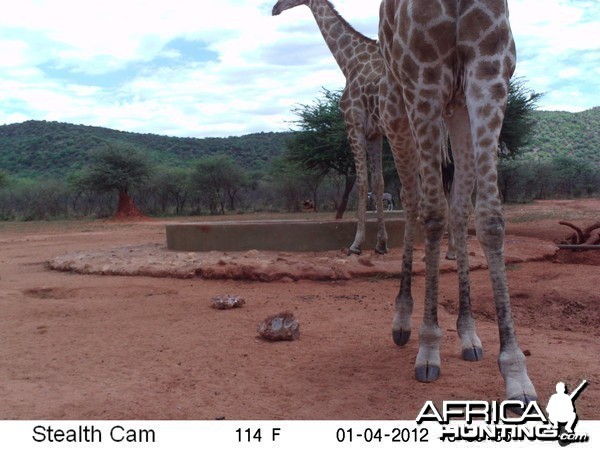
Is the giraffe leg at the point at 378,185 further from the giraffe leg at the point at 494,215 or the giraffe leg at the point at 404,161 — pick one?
the giraffe leg at the point at 494,215

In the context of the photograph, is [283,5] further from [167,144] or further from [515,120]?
[167,144]

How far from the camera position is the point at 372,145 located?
8.16 m

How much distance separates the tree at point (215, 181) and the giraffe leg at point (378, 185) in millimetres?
23955

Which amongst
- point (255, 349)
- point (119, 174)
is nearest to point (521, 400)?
point (255, 349)

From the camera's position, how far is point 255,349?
156 inches

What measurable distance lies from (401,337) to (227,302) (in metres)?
1.91

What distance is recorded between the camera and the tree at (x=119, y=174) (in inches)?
1115

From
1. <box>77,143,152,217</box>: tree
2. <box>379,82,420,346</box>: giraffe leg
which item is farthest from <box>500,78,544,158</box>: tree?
<box>77,143,152,217</box>: tree

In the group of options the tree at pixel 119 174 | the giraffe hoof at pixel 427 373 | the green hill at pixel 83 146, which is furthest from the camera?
the green hill at pixel 83 146

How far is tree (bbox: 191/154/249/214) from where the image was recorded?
105 feet

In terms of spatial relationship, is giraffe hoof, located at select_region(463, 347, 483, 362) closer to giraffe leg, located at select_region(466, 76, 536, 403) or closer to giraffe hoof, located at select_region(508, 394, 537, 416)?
giraffe leg, located at select_region(466, 76, 536, 403)

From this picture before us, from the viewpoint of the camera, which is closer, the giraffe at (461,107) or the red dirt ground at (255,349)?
the giraffe at (461,107)

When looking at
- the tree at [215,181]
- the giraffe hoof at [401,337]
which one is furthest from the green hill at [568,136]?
the giraffe hoof at [401,337]

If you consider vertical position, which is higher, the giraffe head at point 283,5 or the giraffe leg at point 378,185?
the giraffe head at point 283,5
